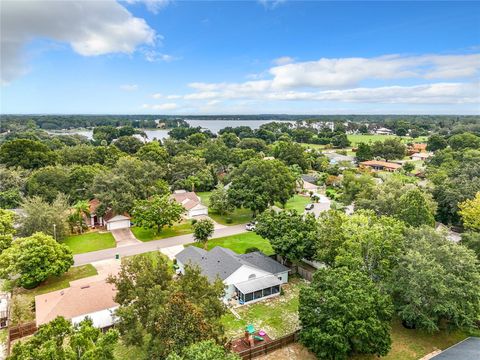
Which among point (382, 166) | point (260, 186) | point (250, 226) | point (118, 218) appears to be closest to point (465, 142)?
point (382, 166)

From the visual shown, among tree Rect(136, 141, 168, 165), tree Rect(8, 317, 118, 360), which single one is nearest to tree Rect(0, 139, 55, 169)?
tree Rect(136, 141, 168, 165)

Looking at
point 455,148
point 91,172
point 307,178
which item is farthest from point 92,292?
point 455,148

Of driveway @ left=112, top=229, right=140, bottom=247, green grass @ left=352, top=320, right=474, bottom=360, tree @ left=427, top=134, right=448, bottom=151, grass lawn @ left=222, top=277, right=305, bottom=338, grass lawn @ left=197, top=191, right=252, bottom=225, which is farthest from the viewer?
tree @ left=427, top=134, right=448, bottom=151

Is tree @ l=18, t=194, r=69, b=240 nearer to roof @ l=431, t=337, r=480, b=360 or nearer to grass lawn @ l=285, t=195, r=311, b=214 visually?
grass lawn @ l=285, t=195, r=311, b=214

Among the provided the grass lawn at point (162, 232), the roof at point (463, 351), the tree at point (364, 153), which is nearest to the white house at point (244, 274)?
the roof at point (463, 351)

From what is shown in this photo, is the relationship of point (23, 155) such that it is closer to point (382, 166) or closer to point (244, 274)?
point (244, 274)

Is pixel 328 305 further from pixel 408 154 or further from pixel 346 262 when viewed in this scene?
pixel 408 154

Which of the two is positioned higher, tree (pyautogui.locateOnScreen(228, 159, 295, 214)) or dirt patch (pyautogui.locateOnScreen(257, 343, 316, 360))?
tree (pyautogui.locateOnScreen(228, 159, 295, 214))
